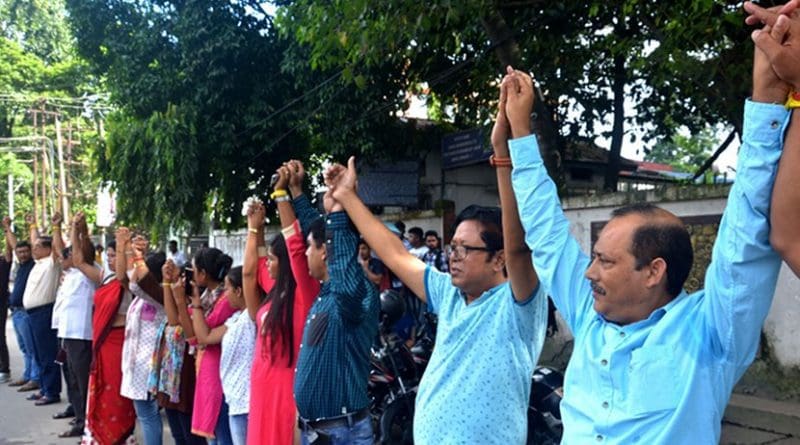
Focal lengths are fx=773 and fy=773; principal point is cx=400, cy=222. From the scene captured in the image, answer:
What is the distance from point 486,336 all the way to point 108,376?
4.10 meters

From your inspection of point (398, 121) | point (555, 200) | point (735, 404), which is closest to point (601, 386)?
point (555, 200)

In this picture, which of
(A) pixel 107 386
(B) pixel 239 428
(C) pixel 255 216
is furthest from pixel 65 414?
(C) pixel 255 216

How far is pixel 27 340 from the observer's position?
889 cm

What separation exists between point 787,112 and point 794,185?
137mm

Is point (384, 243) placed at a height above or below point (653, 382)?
above

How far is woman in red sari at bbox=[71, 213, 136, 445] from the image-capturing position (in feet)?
18.3

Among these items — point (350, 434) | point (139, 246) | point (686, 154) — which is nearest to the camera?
point (350, 434)

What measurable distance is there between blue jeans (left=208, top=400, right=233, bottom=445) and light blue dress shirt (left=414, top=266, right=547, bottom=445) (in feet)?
7.92

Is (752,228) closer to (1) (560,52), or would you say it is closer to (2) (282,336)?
(2) (282,336)

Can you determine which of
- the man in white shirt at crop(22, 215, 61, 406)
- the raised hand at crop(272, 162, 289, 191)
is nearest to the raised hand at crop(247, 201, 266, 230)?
the raised hand at crop(272, 162, 289, 191)

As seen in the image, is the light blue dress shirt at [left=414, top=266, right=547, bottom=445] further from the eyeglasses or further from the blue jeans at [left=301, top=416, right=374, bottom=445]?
the blue jeans at [left=301, top=416, right=374, bottom=445]

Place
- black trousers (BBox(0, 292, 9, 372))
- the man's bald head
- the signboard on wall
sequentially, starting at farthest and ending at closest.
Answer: the signboard on wall < black trousers (BBox(0, 292, 9, 372)) < the man's bald head

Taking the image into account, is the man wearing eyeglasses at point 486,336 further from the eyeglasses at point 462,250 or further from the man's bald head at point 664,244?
the man's bald head at point 664,244

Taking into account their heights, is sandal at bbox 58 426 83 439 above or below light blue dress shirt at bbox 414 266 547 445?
below
